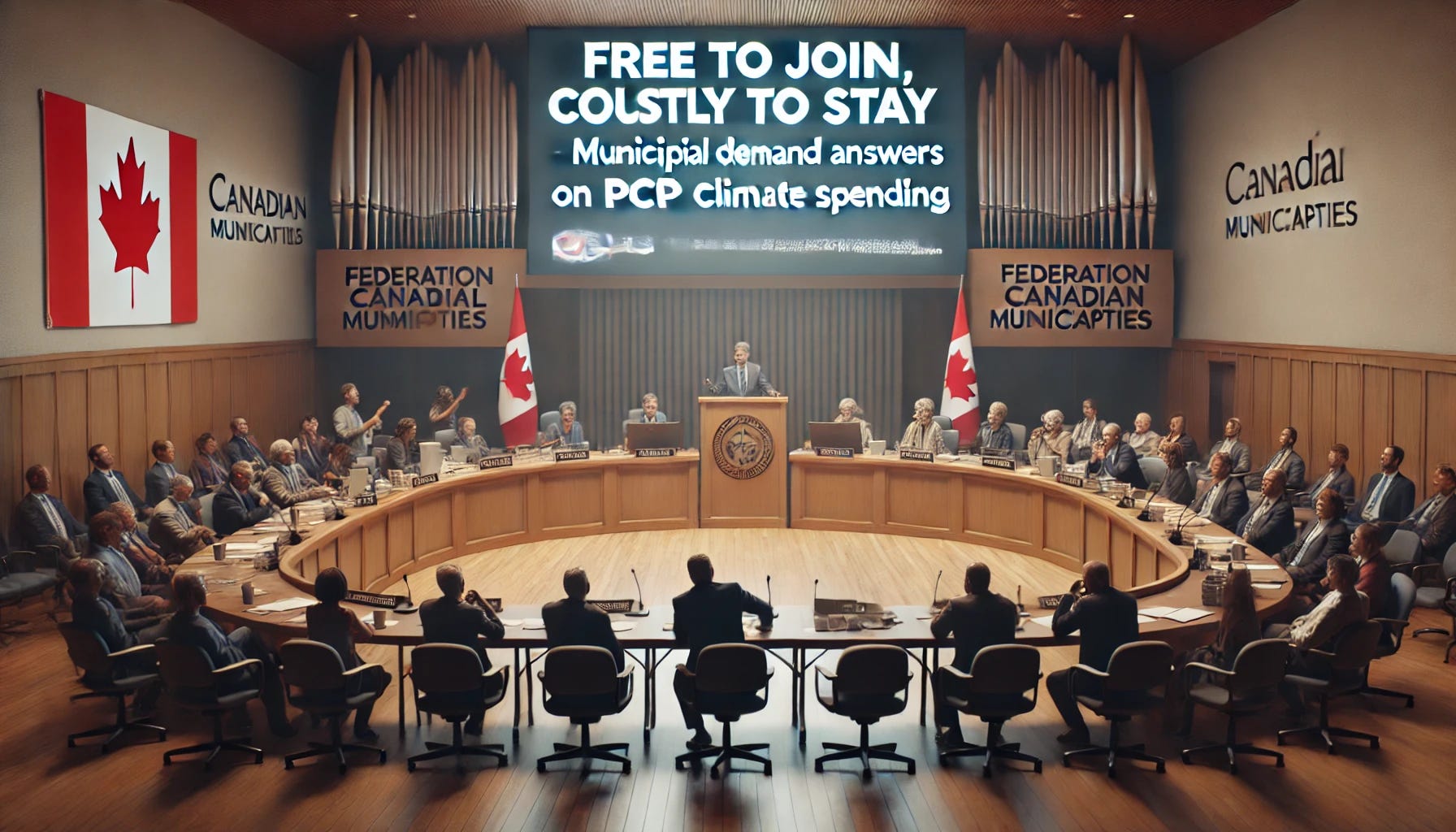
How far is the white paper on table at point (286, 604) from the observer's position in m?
7.29

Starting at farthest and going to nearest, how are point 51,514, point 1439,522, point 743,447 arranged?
point 743,447
point 51,514
point 1439,522

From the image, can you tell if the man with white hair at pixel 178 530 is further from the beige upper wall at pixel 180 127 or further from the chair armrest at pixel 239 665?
the chair armrest at pixel 239 665

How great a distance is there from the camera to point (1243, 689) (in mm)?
6461

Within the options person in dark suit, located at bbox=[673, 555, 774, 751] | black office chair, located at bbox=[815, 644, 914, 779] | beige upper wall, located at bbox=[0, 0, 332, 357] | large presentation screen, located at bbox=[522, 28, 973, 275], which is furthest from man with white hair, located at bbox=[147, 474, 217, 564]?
large presentation screen, located at bbox=[522, 28, 973, 275]

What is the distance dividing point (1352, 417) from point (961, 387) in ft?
13.5

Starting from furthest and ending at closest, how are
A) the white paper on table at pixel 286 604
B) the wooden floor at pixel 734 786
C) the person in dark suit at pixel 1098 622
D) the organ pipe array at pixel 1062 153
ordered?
the organ pipe array at pixel 1062 153, the white paper on table at pixel 286 604, the person in dark suit at pixel 1098 622, the wooden floor at pixel 734 786

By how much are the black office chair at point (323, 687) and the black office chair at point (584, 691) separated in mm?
1005

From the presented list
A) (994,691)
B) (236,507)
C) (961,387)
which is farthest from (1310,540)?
(236,507)

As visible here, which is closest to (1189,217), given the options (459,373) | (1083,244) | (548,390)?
(1083,244)

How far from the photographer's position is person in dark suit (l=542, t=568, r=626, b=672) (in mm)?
6551

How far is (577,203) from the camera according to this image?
14391 mm

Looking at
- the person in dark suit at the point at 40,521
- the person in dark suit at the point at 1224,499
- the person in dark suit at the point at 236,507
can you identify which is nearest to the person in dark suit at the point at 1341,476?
the person in dark suit at the point at 1224,499

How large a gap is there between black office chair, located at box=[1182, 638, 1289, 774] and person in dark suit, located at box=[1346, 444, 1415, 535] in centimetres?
411

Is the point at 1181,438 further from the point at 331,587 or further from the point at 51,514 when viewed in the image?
the point at 51,514
